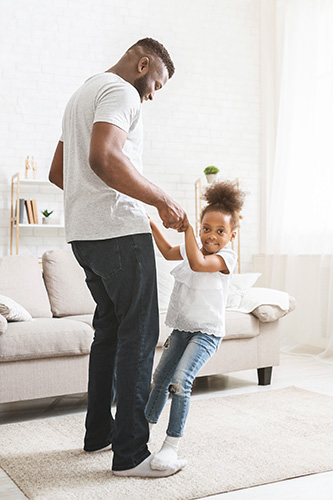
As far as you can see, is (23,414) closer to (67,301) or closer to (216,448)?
(67,301)

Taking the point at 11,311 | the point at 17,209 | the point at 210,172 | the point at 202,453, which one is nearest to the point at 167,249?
the point at 202,453

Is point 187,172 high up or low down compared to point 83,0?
down

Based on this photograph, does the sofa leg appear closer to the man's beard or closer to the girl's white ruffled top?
the girl's white ruffled top

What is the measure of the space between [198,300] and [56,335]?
97 cm

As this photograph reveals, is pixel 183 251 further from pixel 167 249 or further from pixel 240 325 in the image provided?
pixel 240 325

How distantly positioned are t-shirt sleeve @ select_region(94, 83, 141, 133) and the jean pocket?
37 centimetres

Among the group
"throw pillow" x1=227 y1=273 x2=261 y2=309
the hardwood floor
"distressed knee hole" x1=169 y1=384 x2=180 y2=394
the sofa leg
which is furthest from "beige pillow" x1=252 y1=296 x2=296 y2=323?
"distressed knee hole" x1=169 y1=384 x2=180 y2=394

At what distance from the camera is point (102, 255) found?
2.04 meters

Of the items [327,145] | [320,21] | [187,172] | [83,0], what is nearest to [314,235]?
[327,145]

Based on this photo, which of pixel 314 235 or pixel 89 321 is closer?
pixel 89 321

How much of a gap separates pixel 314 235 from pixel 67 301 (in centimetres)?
217

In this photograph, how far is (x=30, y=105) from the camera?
4.81m

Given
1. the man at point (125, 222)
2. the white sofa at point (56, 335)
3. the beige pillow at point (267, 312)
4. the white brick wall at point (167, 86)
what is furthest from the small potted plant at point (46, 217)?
the man at point (125, 222)

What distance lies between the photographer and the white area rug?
2031mm
